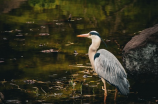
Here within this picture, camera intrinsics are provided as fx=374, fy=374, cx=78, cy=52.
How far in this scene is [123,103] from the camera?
7.42 metres

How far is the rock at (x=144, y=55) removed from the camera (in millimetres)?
8125

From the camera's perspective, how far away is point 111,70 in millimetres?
7387

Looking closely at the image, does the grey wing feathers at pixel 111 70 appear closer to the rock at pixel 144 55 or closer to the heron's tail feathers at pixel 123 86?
the heron's tail feathers at pixel 123 86

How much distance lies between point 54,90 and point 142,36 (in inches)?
92.6

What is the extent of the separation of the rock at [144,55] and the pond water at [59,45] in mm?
483

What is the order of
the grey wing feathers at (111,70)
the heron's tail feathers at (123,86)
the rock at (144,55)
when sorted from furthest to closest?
the rock at (144,55) < the grey wing feathers at (111,70) < the heron's tail feathers at (123,86)

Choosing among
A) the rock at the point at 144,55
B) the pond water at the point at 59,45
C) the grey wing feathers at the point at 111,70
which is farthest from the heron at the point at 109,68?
Result: the rock at the point at 144,55

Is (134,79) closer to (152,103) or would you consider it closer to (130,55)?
(130,55)

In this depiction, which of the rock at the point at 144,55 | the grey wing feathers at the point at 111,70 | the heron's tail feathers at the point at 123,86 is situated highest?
the rock at the point at 144,55

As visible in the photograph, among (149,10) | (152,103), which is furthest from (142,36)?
(149,10)

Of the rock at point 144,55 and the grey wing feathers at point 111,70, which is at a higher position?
the rock at point 144,55

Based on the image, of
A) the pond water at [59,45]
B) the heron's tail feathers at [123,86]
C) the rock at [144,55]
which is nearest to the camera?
the heron's tail feathers at [123,86]

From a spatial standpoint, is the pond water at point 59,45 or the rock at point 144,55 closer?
the pond water at point 59,45

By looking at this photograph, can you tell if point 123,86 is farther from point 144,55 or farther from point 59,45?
point 59,45
